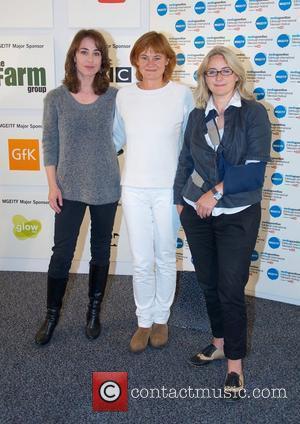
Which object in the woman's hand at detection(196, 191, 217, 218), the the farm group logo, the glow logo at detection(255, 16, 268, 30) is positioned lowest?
the woman's hand at detection(196, 191, 217, 218)

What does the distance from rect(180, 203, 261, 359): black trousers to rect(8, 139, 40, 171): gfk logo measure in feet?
5.40

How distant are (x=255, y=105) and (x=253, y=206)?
0.42 metres

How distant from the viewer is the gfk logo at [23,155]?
3.42 meters

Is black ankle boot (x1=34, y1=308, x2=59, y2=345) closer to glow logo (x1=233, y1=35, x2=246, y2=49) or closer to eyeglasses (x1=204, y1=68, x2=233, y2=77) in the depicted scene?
eyeglasses (x1=204, y1=68, x2=233, y2=77)

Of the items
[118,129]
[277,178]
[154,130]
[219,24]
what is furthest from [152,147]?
[219,24]

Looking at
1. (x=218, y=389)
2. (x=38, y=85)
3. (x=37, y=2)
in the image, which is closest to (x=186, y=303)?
(x=218, y=389)

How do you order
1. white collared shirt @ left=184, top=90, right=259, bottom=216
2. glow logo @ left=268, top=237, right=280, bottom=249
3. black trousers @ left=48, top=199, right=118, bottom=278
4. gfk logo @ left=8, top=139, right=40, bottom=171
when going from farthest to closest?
gfk logo @ left=8, top=139, right=40, bottom=171 → glow logo @ left=268, top=237, right=280, bottom=249 → black trousers @ left=48, top=199, right=118, bottom=278 → white collared shirt @ left=184, top=90, right=259, bottom=216

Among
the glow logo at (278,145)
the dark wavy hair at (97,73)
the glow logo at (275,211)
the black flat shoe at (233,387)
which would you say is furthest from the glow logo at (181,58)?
the black flat shoe at (233,387)

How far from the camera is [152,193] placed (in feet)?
7.47

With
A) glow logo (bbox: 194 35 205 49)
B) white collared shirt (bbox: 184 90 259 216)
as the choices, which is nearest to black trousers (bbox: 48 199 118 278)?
white collared shirt (bbox: 184 90 259 216)

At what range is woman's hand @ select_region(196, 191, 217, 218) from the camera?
1.97 metres

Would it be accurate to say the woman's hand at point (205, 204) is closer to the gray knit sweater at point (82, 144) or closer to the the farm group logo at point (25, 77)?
the gray knit sweater at point (82, 144)

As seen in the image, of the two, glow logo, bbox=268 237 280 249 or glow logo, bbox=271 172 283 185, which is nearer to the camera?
glow logo, bbox=271 172 283 185

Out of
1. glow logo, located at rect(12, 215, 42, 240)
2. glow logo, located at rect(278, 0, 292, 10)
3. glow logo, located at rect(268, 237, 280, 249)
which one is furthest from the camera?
glow logo, located at rect(12, 215, 42, 240)
